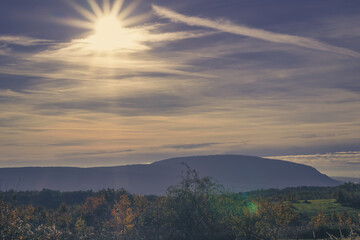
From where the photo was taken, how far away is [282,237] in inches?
1164

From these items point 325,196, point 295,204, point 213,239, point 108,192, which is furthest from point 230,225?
point 108,192

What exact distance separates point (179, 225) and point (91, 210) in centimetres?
2477

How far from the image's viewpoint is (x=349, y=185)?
65.7 m

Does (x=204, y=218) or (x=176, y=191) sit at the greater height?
(x=176, y=191)

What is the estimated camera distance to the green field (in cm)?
4144

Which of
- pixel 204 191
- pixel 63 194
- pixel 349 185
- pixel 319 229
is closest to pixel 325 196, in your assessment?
pixel 349 185

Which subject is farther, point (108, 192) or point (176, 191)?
point (108, 192)

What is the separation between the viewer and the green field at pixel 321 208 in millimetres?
41438

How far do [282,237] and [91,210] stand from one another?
28570mm

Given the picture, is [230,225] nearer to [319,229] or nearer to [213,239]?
[213,239]

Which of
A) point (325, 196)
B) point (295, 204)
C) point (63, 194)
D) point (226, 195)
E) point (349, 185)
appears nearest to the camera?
point (226, 195)

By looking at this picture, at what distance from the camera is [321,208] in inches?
1748

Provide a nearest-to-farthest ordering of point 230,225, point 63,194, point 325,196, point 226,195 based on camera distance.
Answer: point 230,225 < point 226,195 < point 325,196 < point 63,194

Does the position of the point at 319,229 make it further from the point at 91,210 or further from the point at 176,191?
the point at 91,210
